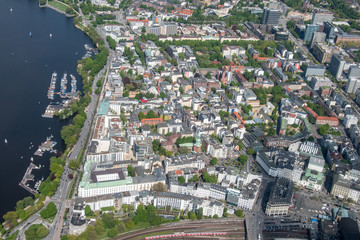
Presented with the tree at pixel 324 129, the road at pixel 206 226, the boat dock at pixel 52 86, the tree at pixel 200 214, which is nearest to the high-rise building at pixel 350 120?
the tree at pixel 324 129

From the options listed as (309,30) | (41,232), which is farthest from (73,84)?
(309,30)

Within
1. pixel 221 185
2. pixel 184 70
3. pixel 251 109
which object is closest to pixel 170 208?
pixel 221 185

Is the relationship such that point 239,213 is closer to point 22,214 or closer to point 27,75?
point 22,214

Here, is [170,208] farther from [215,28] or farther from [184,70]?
[215,28]

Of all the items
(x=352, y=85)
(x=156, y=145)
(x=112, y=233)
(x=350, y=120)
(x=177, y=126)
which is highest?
(x=352, y=85)

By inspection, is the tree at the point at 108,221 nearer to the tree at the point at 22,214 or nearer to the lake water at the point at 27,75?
the tree at the point at 22,214

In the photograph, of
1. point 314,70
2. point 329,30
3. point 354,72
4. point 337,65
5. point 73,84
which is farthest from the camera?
point 329,30
